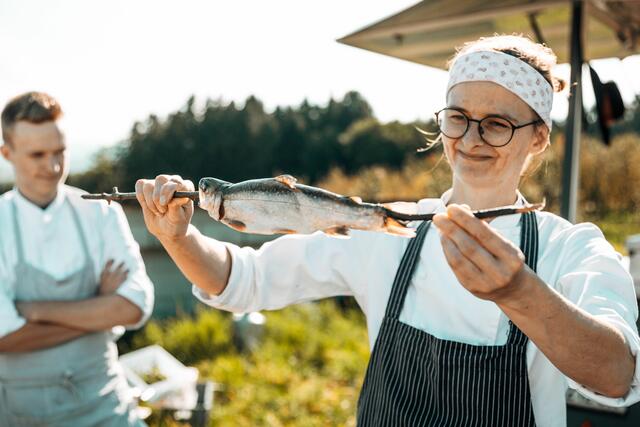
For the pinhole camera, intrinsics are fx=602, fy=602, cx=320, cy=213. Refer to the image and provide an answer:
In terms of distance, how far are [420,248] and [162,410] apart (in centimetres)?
386

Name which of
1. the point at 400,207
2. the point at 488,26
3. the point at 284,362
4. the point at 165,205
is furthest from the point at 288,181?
the point at 284,362

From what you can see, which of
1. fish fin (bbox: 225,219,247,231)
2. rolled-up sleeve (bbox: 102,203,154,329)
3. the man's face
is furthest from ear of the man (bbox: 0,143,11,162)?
fish fin (bbox: 225,219,247,231)

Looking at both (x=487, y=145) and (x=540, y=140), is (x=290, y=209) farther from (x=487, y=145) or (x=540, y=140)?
(x=540, y=140)

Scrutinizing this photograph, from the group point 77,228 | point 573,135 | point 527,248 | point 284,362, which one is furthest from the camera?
point 284,362

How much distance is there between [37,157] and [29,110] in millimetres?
243

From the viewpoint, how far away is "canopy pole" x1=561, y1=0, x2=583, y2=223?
390 centimetres

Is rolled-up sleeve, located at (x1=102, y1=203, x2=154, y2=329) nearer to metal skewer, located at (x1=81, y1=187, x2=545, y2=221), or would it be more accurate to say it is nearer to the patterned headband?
metal skewer, located at (x1=81, y1=187, x2=545, y2=221)

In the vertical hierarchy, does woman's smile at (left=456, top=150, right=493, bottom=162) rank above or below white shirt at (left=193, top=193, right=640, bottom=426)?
above

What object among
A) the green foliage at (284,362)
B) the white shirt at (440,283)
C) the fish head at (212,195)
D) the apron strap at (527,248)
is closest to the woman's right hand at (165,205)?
the fish head at (212,195)

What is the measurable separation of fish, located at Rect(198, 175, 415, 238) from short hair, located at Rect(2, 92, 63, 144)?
1759 mm

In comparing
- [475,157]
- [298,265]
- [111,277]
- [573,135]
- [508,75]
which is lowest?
[111,277]

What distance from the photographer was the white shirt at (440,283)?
168 cm

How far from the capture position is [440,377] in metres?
1.98

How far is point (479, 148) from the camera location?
193 cm
